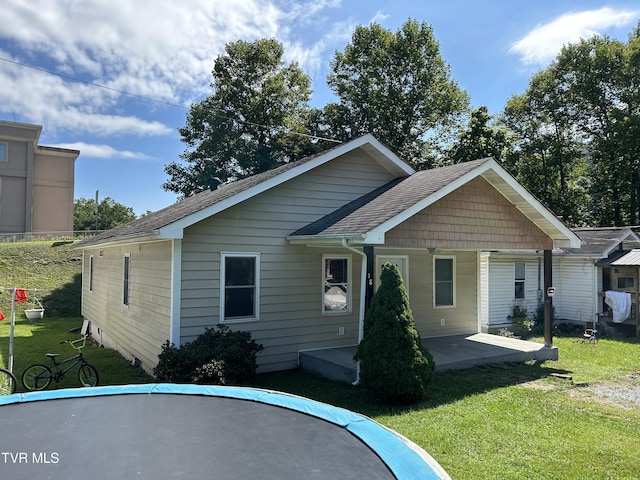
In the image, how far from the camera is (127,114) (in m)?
17.5

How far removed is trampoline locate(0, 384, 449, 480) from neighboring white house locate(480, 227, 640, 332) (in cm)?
1170

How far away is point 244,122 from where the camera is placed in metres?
28.2

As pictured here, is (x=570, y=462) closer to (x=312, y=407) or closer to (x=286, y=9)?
(x=312, y=407)

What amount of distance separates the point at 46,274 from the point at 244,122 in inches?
562

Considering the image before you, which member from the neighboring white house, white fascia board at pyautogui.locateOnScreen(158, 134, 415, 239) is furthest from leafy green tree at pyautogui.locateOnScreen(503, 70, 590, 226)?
white fascia board at pyautogui.locateOnScreen(158, 134, 415, 239)

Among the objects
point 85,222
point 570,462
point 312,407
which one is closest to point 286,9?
point 312,407

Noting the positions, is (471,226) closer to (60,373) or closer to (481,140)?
(60,373)

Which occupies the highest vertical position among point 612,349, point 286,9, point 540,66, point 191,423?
point 540,66

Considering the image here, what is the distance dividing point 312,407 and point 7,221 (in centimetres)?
3328

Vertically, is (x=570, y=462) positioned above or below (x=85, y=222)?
below

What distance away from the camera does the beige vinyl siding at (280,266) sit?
25.5 ft

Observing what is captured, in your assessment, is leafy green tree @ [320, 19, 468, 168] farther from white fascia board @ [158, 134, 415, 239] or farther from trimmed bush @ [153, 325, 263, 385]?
trimmed bush @ [153, 325, 263, 385]

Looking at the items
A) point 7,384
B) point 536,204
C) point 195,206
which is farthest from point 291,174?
point 7,384

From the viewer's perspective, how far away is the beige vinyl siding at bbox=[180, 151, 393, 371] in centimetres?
776
